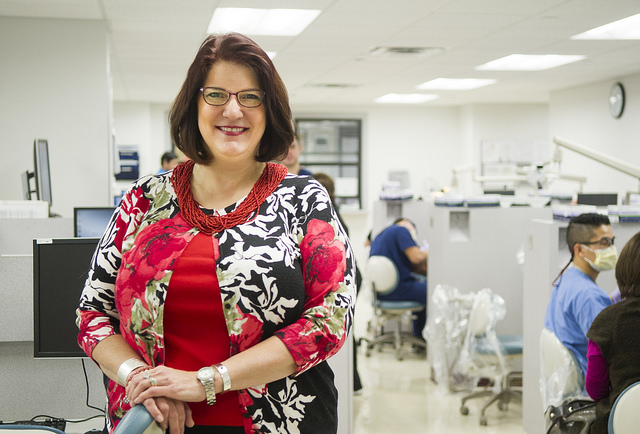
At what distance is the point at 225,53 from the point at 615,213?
10.5 feet

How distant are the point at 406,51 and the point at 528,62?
1.77 metres

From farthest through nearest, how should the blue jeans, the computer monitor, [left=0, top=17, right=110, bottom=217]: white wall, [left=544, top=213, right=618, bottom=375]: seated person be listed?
the blue jeans
[left=0, top=17, right=110, bottom=217]: white wall
the computer monitor
[left=544, top=213, right=618, bottom=375]: seated person

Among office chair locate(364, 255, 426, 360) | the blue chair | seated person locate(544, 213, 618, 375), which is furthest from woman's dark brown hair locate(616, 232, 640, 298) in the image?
office chair locate(364, 255, 426, 360)

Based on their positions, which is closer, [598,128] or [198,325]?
[198,325]

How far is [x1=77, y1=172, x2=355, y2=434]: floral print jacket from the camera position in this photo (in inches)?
47.9

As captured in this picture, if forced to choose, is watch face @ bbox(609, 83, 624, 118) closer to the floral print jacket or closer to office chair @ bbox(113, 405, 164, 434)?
the floral print jacket

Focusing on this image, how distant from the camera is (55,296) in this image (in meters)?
2.18

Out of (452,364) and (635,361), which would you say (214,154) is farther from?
(452,364)

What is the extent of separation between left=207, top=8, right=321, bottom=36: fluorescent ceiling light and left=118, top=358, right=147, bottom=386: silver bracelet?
14.1 ft

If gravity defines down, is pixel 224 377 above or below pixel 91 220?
below

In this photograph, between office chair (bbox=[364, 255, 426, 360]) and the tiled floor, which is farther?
office chair (bbox=[364, 255, 426, 360])

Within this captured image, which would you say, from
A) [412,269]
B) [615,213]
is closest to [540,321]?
[615,213]

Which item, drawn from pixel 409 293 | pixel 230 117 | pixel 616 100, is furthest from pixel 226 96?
pixel 616 100

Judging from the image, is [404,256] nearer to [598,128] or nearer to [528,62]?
[528,62]
